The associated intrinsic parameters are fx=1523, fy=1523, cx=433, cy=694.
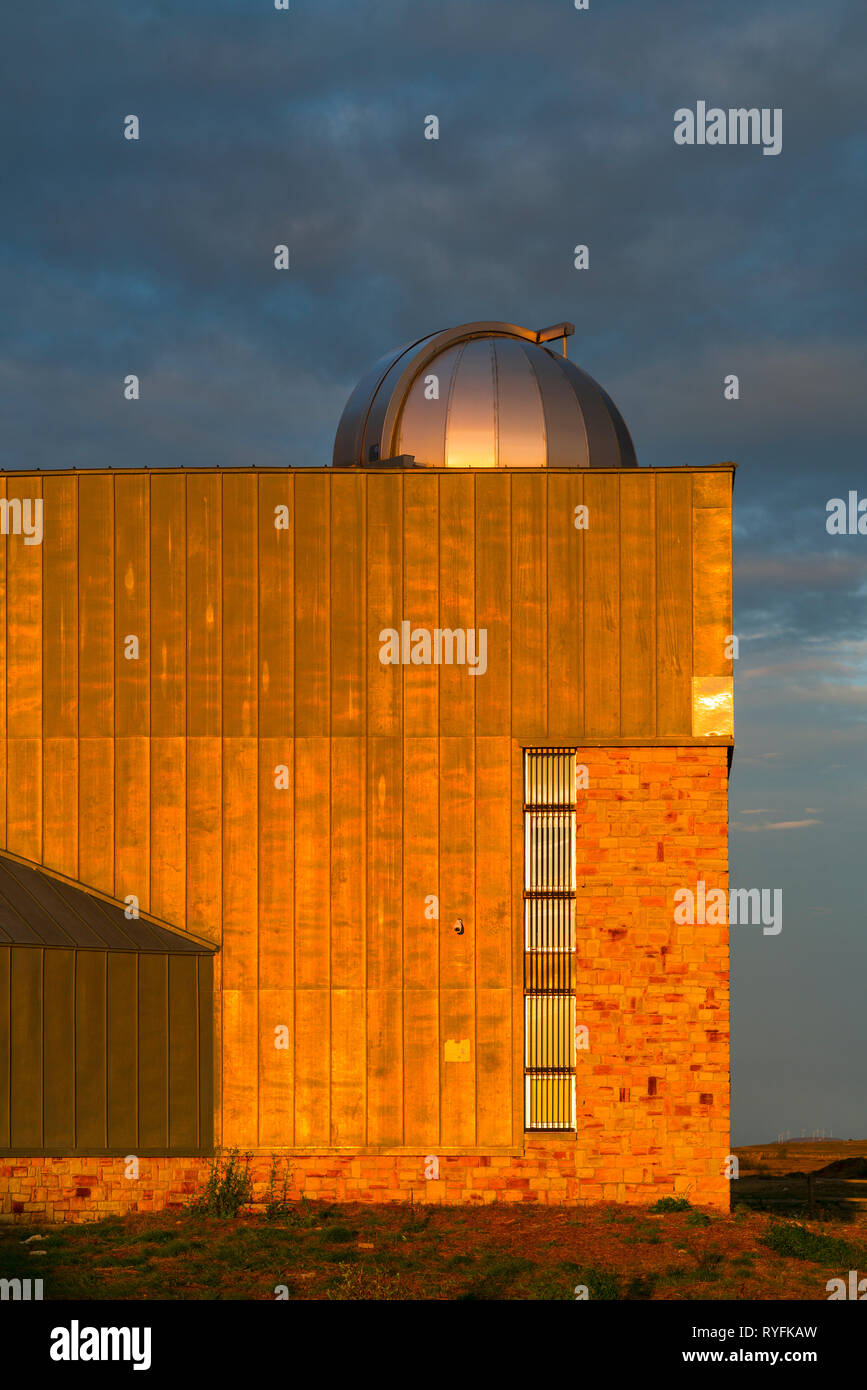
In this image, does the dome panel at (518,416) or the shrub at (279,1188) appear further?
the dome panel at (518,416)

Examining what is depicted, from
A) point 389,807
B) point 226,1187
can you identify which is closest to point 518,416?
point 389,807

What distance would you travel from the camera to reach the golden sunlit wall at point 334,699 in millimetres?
23609

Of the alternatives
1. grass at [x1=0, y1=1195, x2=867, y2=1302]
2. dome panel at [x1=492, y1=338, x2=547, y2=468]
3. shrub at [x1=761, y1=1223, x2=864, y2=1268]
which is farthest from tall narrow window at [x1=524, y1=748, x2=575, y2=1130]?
dome panel at [x1=492, y1=338, x2=547, y2=468]

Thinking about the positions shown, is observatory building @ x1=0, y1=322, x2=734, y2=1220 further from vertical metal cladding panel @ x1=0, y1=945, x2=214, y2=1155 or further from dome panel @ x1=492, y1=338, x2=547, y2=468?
dome panel @ x1=492, y1=338, x2=547, y2=468

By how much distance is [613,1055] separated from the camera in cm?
2319

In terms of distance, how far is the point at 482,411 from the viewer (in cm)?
2541

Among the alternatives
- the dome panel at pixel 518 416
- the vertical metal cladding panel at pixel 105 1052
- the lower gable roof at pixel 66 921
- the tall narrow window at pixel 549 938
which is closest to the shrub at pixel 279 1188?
the vertical metal cladding panel at pixel 105 1052

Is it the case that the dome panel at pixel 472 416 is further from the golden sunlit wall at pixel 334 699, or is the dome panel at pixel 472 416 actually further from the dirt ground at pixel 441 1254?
the dirt ground at pixel 441 1254

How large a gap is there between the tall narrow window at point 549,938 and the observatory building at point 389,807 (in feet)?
0.15

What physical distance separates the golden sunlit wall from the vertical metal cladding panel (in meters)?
0.67

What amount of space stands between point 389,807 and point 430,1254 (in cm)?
710

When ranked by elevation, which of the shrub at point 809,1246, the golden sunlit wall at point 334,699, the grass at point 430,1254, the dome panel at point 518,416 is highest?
the dome panel at point 518,416
